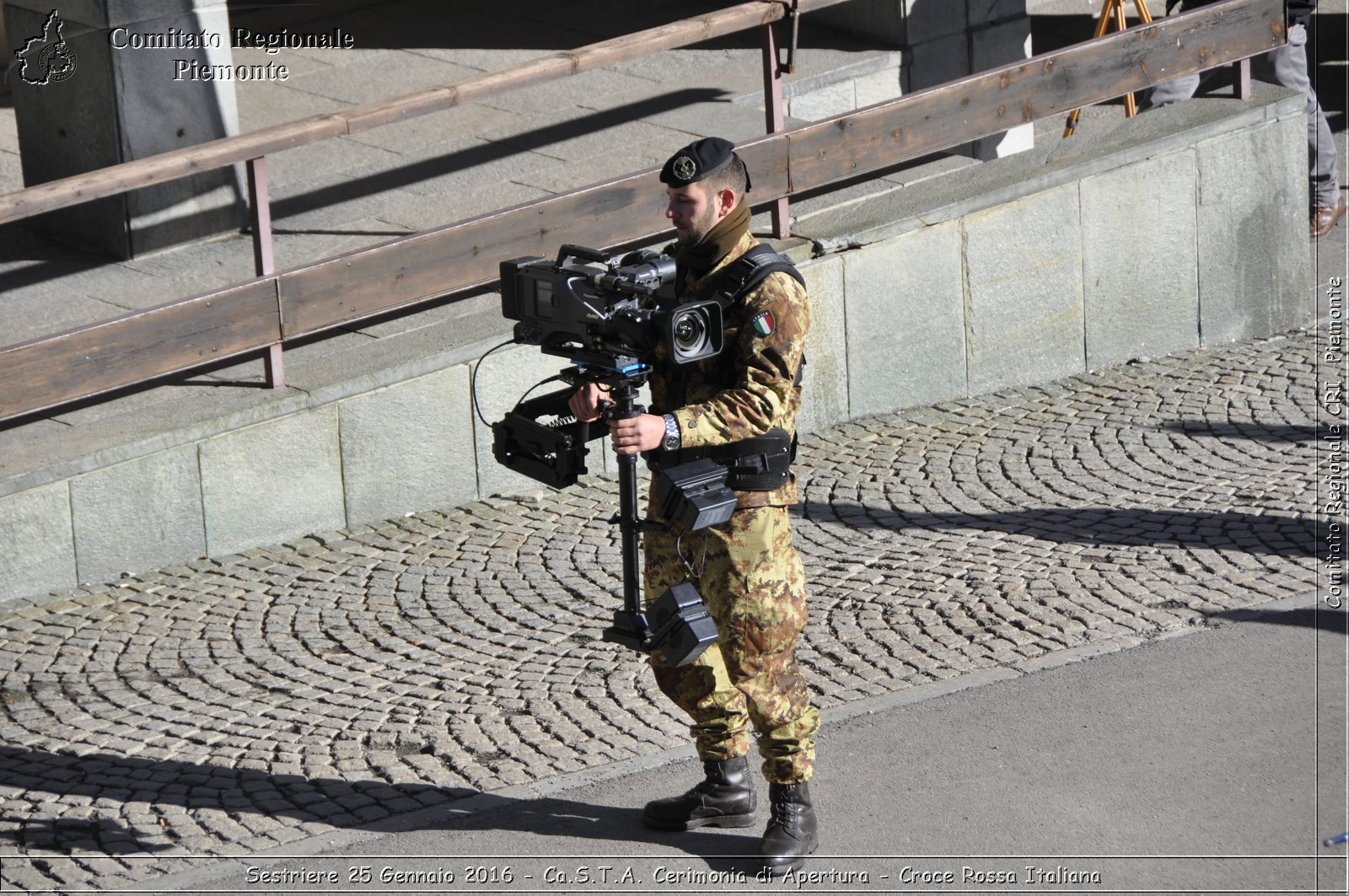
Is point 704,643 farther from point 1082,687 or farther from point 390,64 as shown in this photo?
point 390,64

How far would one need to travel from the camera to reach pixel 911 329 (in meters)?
8.86

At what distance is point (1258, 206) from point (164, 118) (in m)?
5.58

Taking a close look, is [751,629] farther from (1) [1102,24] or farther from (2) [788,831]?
(1) [1102,24]

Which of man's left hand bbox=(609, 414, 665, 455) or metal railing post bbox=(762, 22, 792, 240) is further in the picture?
metal railing post bbox=(762, 22, 792, 240)

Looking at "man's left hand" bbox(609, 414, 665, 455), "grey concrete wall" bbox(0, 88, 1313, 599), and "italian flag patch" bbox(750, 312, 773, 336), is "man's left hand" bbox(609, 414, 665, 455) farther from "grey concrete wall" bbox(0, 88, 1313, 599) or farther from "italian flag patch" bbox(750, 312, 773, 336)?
"grey concrete wall" bbox(0, 88, 1313, 599)

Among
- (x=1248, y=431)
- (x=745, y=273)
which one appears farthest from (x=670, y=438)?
(x=1248, y=431)

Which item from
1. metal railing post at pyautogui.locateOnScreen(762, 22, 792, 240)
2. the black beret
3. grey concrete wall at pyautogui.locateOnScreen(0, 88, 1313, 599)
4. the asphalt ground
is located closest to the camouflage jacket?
the black beret

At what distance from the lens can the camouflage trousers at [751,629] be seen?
504cm

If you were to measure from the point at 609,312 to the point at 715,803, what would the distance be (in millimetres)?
1529

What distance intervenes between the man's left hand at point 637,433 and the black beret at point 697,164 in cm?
64

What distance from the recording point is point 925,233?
878 cm

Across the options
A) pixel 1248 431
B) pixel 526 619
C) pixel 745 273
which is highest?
pixel 745 273

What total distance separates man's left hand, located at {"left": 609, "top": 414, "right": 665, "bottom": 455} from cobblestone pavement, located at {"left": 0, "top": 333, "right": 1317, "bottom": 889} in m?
1.45

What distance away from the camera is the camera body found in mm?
4664
